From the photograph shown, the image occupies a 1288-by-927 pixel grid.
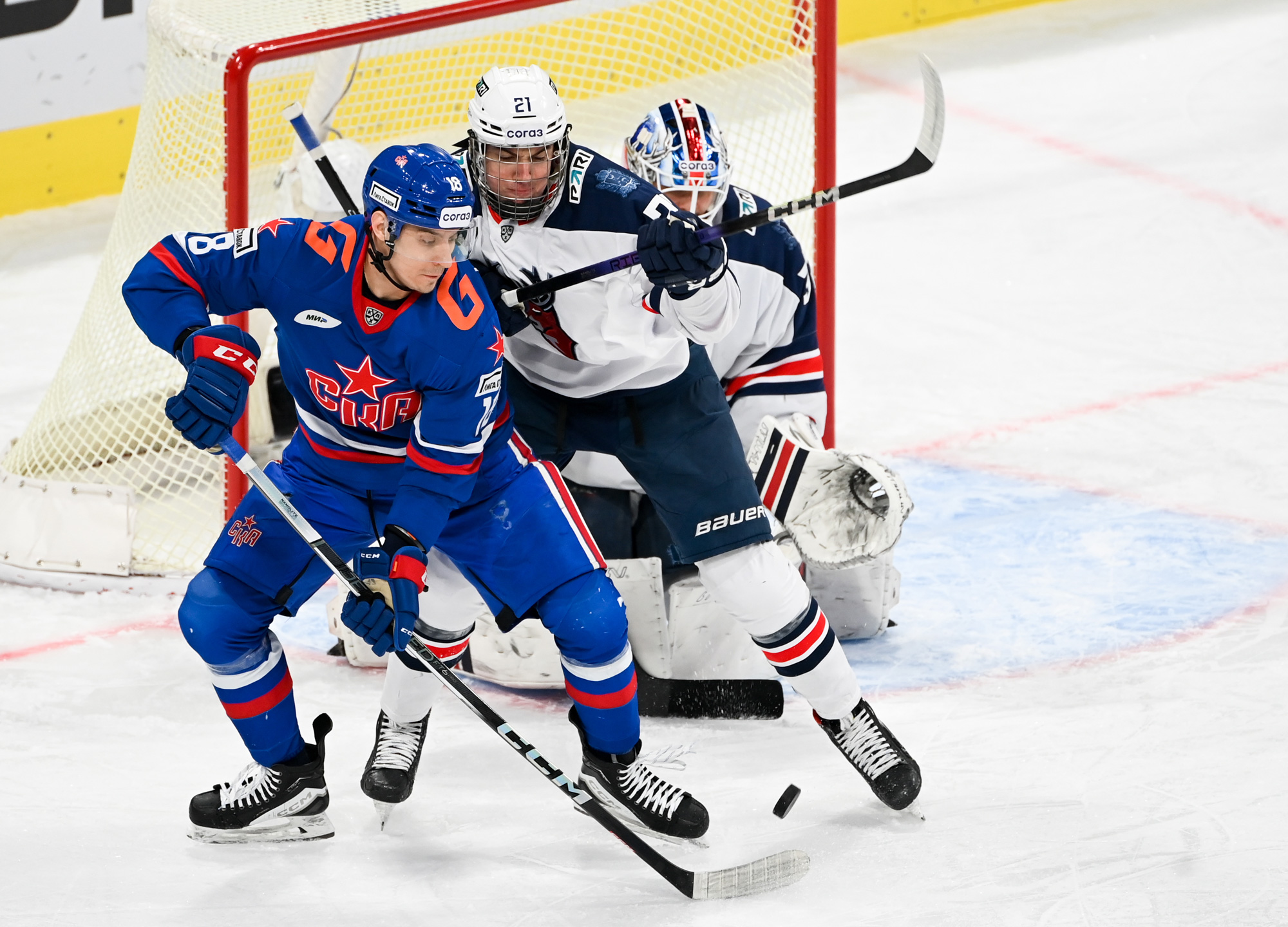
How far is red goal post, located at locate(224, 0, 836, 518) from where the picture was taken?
13.0 ft

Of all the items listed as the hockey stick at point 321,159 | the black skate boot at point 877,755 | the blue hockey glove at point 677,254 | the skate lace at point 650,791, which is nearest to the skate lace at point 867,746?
the black skate boot at point 877,755

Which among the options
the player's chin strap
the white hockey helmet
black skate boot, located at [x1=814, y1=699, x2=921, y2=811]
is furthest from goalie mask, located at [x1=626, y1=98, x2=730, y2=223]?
black skate boot, located at [x1=814, y1=699, x2=921, y2=811]

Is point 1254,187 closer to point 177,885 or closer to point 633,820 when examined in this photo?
point 633,820

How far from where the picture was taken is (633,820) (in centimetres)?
312

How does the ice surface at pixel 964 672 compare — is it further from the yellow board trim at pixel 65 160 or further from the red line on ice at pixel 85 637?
the yellow board trim at pixel 65 160

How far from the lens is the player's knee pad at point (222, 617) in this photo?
2906 millimetres

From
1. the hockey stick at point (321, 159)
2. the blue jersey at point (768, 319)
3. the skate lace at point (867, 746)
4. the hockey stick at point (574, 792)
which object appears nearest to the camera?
the hockey stick at point (574, 792)

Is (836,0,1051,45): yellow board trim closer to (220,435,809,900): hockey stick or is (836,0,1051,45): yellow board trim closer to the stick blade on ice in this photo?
the stick blade on ice

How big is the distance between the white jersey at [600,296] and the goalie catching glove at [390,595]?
2.09 ft

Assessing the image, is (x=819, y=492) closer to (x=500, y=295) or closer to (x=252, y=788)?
(x=500, y=295)

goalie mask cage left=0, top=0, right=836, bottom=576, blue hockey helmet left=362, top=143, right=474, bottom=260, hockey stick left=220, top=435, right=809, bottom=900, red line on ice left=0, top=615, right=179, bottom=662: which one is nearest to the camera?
blue hockey helmet left=362, top=143, right=474, bottom=260

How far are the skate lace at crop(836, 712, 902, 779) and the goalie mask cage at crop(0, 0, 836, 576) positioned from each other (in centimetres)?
131

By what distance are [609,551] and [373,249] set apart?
1.21 m

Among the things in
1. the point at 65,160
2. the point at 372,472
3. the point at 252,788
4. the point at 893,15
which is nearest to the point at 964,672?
the point at 372,472
